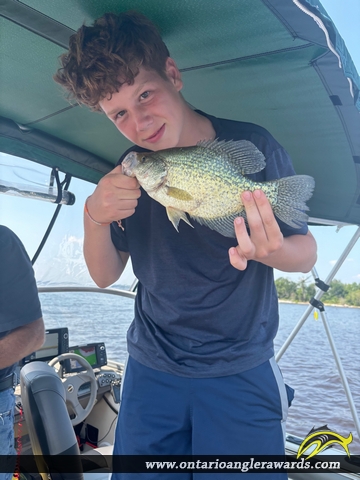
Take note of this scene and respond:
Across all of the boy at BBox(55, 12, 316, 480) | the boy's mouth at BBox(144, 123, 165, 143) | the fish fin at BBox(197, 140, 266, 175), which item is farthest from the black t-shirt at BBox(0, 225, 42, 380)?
the fish fin at BBox(197, 140, 266, 175)

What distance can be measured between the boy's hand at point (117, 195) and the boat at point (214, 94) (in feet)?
2.43

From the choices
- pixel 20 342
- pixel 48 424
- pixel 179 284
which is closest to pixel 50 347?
pixel 20 342

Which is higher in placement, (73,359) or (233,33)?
(233,33)

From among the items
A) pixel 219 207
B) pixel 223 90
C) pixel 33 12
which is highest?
pixel 33 12

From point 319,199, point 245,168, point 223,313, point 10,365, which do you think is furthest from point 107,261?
point 319,199

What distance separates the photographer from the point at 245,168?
1.34 meters

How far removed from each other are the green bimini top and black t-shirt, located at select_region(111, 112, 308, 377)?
374 millimetres

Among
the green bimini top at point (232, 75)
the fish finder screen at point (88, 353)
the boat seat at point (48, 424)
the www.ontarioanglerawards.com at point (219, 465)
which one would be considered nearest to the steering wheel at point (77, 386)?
the fish finder screen at point (88, 353)

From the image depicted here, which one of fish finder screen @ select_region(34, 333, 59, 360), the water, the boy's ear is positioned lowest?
the water

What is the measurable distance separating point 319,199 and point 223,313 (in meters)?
1.83

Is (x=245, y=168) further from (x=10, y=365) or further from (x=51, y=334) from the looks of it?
(x=51, y=334)

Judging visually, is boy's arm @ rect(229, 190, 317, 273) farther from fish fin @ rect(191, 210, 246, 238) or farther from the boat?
the boat

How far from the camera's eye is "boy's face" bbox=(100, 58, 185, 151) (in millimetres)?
1463

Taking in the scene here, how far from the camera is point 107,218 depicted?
4.69ft
